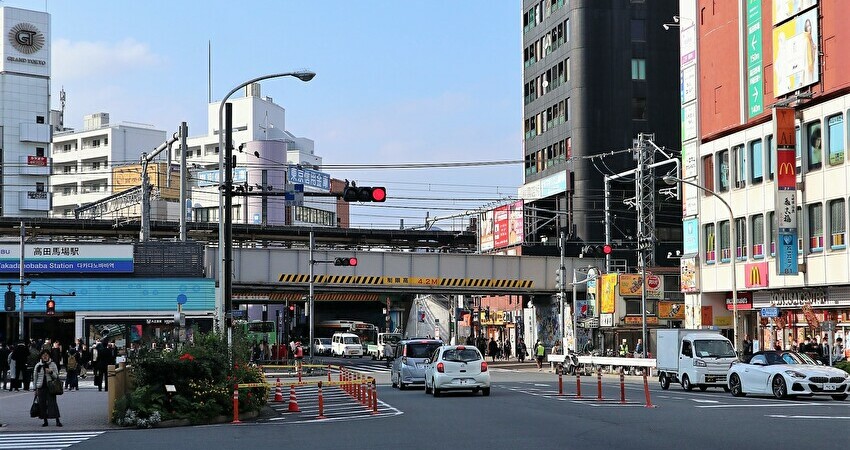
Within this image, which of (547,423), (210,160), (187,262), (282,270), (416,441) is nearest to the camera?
(416,441)

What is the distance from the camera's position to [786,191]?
49188mm

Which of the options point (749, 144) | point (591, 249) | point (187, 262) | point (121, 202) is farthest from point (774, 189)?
point (121, 202)

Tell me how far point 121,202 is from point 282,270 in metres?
43.9

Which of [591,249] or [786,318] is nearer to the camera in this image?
[786,318]

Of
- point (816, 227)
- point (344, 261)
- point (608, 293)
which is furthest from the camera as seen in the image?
point (608, 293)

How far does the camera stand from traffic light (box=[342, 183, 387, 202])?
93.6 ft

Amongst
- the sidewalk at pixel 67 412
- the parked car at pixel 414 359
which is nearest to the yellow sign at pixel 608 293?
the parked car at pixel 414 359

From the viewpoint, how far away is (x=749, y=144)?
2146 inches

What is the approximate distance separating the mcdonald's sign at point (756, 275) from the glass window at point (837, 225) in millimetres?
5446

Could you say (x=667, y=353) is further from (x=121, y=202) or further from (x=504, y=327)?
(x=121, y=202)

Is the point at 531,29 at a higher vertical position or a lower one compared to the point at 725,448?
higher

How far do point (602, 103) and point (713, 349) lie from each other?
170 feet

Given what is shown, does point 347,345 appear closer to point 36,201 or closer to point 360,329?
point 360,329

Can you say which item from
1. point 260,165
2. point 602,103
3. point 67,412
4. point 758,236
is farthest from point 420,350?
point 260,165
